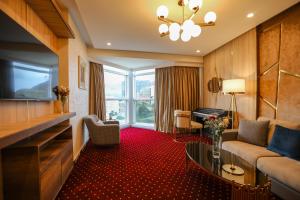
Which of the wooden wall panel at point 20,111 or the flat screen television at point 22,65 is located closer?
the flat screen television at point 22,65

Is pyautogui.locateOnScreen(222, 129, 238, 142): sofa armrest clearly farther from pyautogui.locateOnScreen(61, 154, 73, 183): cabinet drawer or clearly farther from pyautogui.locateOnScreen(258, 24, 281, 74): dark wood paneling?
pyautogui.locateOnScreen(61, 154, 73, 183): cabinet drawer

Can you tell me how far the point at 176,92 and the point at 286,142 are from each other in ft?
11.3

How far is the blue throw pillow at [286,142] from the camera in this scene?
6.43 ft

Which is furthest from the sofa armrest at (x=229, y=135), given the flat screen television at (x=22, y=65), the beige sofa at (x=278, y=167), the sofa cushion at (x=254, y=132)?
the flat screen television at (x=22, y=65)

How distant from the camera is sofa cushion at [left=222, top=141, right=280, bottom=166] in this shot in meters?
2.11

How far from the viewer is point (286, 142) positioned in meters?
2.08

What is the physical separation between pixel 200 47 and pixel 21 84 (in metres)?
4.02

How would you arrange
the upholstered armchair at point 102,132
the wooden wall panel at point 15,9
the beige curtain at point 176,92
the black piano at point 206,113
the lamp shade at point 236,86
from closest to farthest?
the wooden wall panel at point 15,9 → the lamp shade at point 236,86 → the upholstered armchair at point 102,132 → the black piano at point 206,113 → the beige curtain at point 176,92

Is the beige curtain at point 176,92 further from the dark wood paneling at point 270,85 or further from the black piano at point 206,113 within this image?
the dark wood paneling at point 270,85

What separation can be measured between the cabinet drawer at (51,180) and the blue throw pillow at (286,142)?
278 centimetres

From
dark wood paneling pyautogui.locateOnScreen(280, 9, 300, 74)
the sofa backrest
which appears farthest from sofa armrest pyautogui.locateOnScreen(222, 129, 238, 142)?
dark wood paneling pyautogui.locateOnScreen(280, 9, 300, 74)

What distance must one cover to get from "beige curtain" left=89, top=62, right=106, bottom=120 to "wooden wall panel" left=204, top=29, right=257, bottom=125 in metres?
3.32

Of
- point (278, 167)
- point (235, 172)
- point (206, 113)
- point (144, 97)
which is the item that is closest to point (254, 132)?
point (278, 167)

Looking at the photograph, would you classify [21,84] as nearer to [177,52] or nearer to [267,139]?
[267,139]
